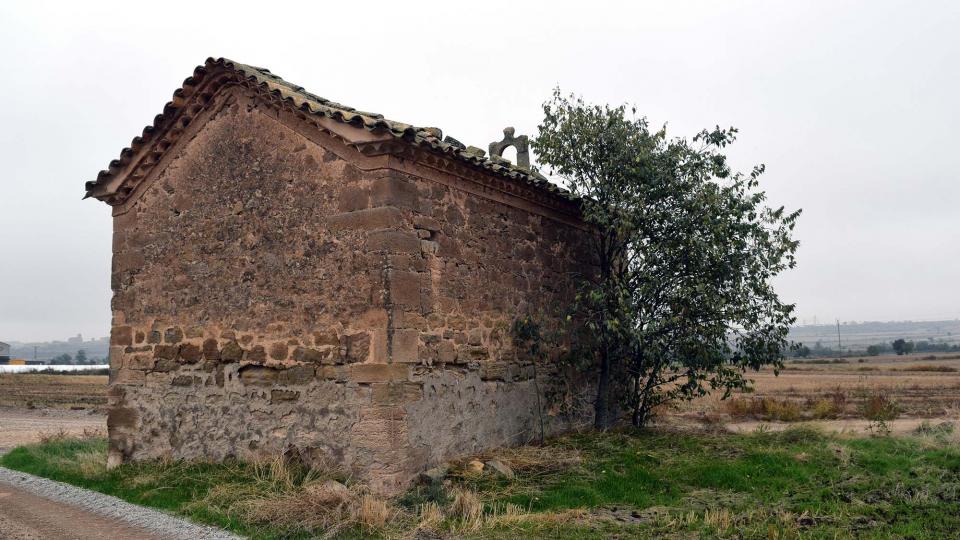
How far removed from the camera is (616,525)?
6.72m

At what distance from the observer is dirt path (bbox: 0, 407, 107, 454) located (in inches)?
699

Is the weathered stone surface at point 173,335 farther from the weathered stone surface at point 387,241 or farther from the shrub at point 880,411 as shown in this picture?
the shrub at point 880,411

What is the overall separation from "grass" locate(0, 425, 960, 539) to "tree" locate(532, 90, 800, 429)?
146 centimetres

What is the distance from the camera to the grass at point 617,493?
6625 millimetres

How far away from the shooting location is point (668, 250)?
1056 cm

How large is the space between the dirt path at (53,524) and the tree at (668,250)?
6.35 m

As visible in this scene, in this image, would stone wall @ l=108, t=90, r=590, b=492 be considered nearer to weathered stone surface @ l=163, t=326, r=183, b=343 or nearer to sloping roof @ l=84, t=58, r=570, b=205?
weathered stone surface @ l=163, t=326, r=183, b=343

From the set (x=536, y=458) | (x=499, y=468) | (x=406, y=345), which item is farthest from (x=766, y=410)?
(x=406, y=345)

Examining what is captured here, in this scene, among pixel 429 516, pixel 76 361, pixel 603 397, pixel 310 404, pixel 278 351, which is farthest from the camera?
pixel 76 361

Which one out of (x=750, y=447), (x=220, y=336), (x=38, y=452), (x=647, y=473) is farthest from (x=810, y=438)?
(x=38, y=452)

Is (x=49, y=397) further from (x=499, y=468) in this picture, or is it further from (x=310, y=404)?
(x=499, y=468)

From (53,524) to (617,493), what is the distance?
6.03 metres

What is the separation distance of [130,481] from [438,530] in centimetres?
462

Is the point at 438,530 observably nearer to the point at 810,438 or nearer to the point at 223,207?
the point at 223,207
